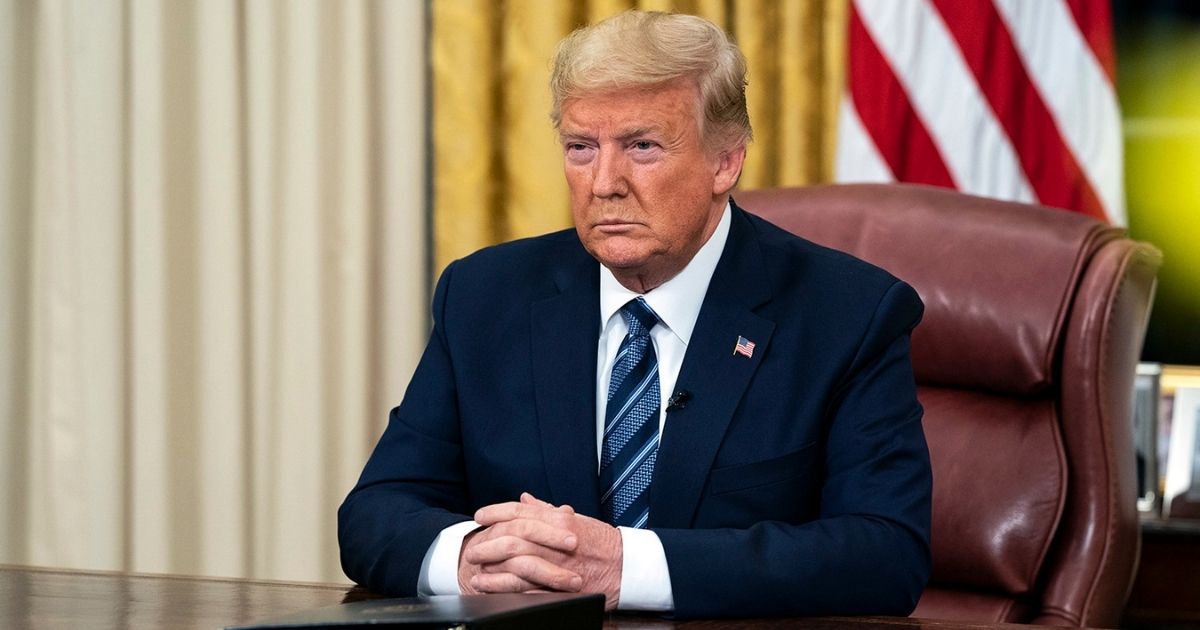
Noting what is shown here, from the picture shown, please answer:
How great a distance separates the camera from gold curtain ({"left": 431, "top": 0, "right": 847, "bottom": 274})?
3434mm

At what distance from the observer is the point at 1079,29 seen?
333 centimetres

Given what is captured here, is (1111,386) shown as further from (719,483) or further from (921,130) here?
(921,130)

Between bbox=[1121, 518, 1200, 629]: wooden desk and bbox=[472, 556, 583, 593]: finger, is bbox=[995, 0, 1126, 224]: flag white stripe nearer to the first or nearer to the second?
bbox=[1121, 518, 1200, 629]: wooden desk

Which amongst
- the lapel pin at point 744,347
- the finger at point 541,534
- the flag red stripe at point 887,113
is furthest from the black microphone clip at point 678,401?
the flag red stripe at point 887,113

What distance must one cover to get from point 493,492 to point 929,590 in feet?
2.84

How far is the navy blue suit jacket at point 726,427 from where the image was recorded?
1.86m

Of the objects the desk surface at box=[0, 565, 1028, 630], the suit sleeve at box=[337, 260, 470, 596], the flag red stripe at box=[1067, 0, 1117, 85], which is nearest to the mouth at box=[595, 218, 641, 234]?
the suit sleeve at box=[337, 260, 470, 596]

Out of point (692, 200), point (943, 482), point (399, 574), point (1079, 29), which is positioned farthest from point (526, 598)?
point (1079, 29)

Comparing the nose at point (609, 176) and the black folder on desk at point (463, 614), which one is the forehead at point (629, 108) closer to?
the nose at point (609, 176)

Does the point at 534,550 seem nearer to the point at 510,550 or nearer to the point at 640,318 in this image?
the point at 510,550

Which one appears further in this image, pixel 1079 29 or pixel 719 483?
pixel 1079 29

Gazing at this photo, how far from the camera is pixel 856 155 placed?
335cm

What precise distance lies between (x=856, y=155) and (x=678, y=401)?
153cm

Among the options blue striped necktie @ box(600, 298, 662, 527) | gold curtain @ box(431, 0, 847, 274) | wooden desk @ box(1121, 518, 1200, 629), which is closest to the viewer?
blue striped necktie @ box(600, 298, 662, 527)
